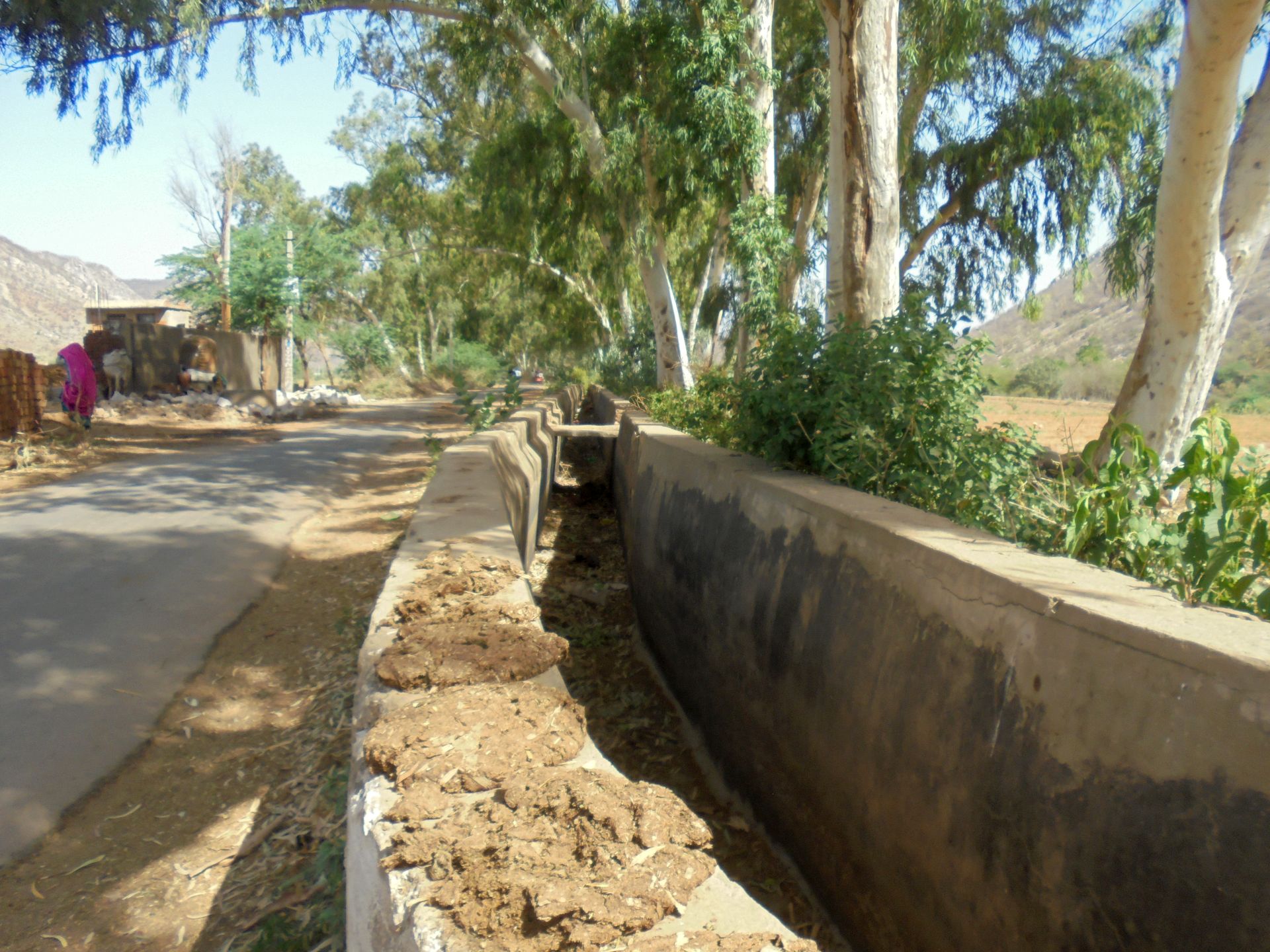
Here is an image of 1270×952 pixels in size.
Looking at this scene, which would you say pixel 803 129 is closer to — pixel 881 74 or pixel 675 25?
pixel 675 25

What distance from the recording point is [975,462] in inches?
153

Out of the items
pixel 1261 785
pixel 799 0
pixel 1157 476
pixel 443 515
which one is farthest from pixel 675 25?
pixel 1261 785

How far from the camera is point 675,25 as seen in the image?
462 inches

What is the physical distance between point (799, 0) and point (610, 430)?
27.0ft

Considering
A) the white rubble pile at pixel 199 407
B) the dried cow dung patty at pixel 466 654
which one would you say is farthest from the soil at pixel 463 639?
the white rubble pile at pixel 199 407

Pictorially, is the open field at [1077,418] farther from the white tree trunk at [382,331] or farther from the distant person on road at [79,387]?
the white tree trunk at [382,331]

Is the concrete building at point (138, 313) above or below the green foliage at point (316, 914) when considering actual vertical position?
above

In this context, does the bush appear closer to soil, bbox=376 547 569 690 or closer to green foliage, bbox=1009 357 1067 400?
green foliage, bbox=1009 357 1067 400

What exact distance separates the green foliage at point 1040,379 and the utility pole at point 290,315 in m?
30.2

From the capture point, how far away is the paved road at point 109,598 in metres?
3.95

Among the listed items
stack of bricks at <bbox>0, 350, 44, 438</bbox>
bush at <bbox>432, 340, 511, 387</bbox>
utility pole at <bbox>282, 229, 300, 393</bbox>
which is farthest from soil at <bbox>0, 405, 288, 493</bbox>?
bush at <bbox>432, 340, 511, 387</bbox>

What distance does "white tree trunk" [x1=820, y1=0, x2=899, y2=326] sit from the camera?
230 inches

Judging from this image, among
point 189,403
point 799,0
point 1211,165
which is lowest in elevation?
point 189,403

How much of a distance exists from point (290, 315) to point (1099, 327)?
Result: 56837 millimetres
